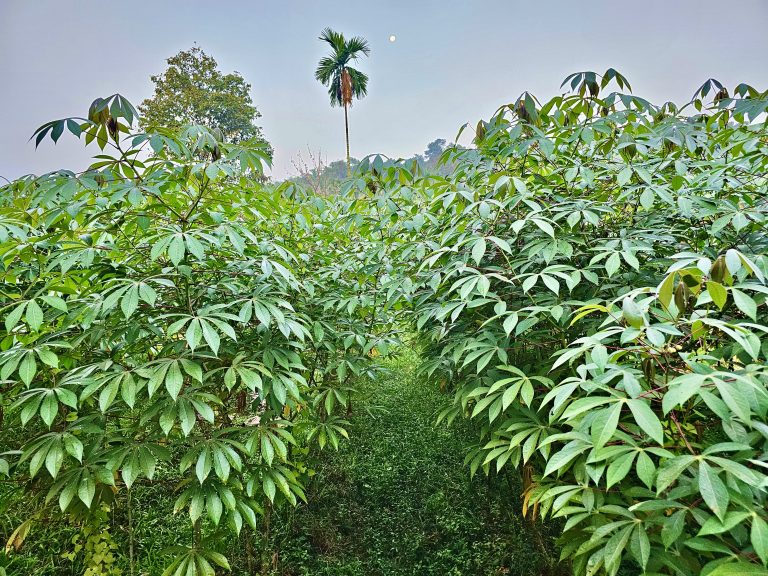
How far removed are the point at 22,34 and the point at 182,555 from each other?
417 centimetres

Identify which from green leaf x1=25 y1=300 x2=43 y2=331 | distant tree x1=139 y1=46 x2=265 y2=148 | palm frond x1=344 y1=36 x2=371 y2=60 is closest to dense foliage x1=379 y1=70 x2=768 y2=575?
green leaf x1=25 y1=300 x2=43 y2=331

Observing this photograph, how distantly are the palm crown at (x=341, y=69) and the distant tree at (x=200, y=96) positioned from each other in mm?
3039

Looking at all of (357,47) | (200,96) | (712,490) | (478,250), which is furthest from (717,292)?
(200,96)

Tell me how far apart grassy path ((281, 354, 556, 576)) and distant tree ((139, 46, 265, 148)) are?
40.4 ft

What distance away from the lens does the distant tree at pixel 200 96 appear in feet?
38.9

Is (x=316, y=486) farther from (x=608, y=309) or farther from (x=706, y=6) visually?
(x=706, y=6)

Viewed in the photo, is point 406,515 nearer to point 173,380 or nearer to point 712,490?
point 173,380

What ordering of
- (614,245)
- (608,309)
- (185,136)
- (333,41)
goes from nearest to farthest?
(608,309), (614,245), (185,136), (333,41)

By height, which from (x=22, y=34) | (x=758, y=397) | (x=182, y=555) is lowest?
(x=182, y=555)

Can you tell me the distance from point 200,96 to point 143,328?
1412cm

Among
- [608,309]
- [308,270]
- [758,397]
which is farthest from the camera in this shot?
[308,270]

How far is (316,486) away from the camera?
6.72 feet

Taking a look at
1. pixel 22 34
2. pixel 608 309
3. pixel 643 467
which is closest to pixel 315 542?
pixel 643 467

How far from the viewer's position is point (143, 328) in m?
1.09
